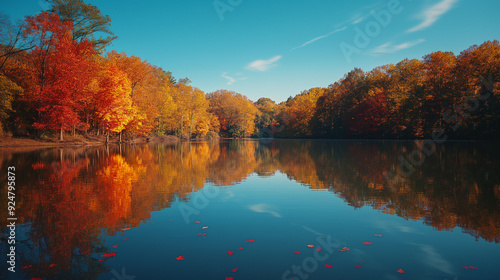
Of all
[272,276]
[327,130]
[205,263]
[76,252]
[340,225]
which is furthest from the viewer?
[327,130]

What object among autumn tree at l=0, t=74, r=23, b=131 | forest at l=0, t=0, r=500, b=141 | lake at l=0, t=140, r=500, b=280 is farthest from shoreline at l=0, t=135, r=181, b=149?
lake at l=0, t=140, r=500, b=280

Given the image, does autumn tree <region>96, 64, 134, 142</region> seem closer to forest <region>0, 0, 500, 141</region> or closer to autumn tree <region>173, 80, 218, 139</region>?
forest <region>0, 0, 500, 141</region>

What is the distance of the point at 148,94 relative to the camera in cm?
4409

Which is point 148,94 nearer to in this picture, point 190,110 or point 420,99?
point 190,110

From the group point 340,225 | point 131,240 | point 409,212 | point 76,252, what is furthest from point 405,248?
point 76,252

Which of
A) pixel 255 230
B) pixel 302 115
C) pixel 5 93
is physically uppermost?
pixel 302 115

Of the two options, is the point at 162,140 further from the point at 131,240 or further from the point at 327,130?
the point at 131,240

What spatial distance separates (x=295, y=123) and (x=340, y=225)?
3128 inches

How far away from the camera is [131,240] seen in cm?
487

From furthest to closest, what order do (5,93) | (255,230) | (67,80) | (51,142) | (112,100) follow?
(112,100) < (51,142) < (67,80) < (5,93) < (255,230)

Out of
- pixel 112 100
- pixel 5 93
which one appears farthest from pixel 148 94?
pixel 5 93

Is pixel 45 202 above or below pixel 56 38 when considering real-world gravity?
below

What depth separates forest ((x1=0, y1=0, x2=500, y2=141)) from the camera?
28.2 m

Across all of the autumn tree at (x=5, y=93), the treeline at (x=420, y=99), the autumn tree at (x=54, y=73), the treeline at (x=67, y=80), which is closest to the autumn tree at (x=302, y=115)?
the treeline at (x=420, y=99)
